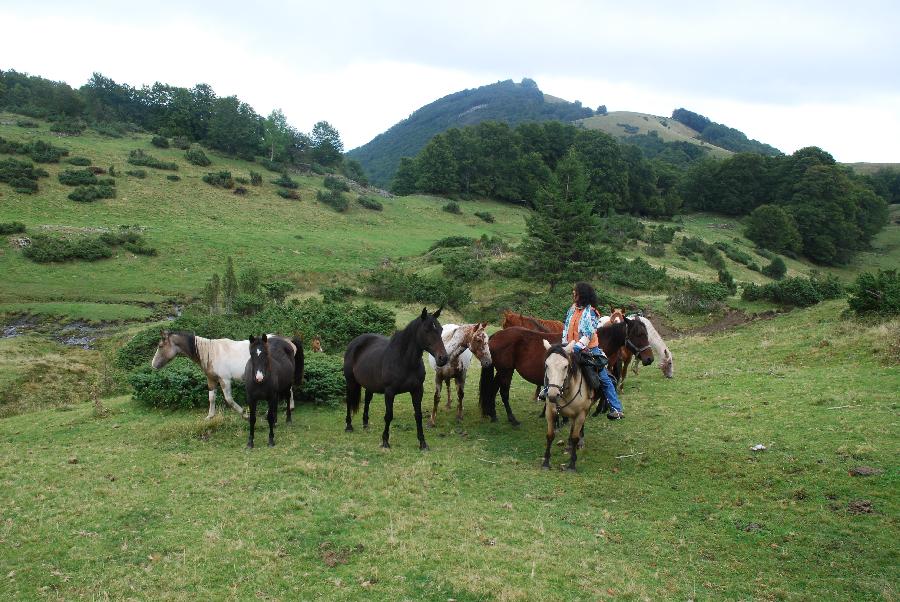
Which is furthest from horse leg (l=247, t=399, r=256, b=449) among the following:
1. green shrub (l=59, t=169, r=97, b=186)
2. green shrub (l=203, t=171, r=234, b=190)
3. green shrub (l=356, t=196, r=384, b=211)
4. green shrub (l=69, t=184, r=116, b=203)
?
green shrub (l=356, t=196, r=384, b=211)

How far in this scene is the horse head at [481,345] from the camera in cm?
1107

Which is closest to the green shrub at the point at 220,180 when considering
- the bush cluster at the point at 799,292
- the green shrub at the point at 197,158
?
the green shrub at the point at 197,158

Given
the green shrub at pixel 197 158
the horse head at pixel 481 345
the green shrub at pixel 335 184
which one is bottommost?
the horse head at pixel 481 345

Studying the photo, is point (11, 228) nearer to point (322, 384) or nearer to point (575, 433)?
point (322, 384)

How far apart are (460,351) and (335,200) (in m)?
50.9

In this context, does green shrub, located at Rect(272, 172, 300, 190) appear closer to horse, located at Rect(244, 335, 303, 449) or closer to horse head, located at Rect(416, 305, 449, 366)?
horse, located at Rect(244, 335, 303, 449)

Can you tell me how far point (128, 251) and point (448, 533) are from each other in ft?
119

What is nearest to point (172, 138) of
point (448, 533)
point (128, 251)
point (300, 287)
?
point (128, 251)

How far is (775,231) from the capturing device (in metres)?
61.9

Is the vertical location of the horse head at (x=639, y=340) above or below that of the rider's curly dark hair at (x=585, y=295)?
below

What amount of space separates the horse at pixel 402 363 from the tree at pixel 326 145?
79595 mm

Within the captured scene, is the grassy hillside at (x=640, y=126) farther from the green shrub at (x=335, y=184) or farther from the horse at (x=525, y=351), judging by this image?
the horse at (x=525, y=351)

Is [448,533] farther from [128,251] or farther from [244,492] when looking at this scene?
[128,251]

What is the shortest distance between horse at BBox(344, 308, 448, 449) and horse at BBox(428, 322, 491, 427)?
1.07 metres
